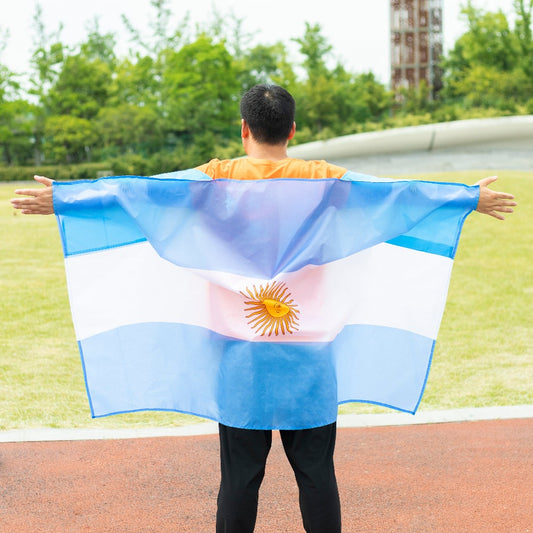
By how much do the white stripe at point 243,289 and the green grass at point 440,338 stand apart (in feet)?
8.39

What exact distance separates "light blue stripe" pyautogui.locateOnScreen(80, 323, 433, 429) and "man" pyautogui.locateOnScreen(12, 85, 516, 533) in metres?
0.10

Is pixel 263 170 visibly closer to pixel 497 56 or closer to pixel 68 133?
pixel 497 56

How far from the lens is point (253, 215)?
262 cm

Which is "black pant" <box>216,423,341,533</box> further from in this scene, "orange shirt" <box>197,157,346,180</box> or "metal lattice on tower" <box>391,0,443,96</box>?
"metal lattice on tower" <box>391,0,443,96</box>

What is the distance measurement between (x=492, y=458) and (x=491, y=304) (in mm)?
5381

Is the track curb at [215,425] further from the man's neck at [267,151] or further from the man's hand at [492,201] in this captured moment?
the man's neck at [267,151]

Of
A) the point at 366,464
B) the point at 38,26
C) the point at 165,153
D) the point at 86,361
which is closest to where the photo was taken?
the point at 86,361

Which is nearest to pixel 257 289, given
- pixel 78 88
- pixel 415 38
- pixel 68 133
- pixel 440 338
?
pixel 440 338

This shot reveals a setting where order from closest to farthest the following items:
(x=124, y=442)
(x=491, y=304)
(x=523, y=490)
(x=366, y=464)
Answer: (x=523, y=490)
(x=366, y=464)
(x=124, y=442)
(x=491, y=304)

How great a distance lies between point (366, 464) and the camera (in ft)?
14.2

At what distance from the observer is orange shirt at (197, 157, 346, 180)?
2635 millimetres

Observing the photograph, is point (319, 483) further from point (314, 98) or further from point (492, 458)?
point (314, 98)

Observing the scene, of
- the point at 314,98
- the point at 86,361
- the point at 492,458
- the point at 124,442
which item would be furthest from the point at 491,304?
the point at 314,98

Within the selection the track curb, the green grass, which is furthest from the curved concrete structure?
the track curb
